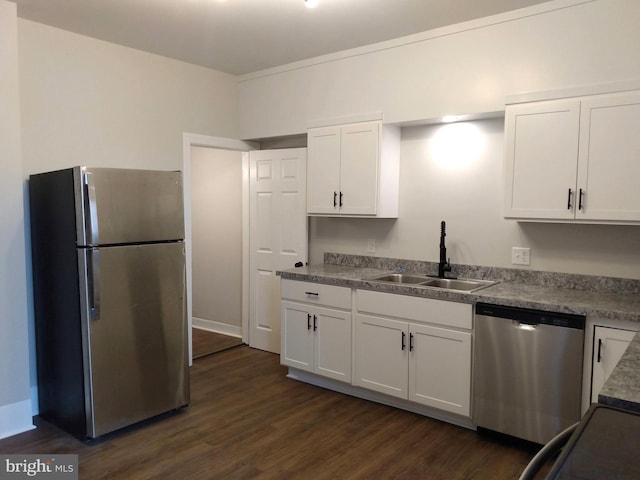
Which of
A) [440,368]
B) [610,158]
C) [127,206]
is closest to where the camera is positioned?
[610,158]

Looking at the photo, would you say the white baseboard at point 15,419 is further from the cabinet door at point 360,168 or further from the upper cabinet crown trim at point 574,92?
the upper cabinet crown trim at point 574,92

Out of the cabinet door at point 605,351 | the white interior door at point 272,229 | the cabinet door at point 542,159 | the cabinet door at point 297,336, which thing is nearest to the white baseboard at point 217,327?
the white interior door at point 272,229

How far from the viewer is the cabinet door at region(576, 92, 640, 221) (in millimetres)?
2506

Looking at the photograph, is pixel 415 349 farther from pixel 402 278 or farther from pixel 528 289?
pixel 528 289

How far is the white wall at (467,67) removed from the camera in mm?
2670

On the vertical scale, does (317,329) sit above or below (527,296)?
below

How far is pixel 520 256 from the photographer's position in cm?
316

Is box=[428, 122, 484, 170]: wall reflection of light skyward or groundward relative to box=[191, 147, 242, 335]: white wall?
skyward

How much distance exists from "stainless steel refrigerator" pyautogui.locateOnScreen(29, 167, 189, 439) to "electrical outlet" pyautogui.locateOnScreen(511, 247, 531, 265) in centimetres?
Answer: 228

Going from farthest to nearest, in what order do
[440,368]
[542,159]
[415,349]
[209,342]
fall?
1. [209,342]
2. [415,349]
3. [440,368]
4. [542,159]

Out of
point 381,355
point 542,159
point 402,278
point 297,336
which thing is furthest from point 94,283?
point 542,159

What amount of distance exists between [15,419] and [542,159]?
3.65 meters

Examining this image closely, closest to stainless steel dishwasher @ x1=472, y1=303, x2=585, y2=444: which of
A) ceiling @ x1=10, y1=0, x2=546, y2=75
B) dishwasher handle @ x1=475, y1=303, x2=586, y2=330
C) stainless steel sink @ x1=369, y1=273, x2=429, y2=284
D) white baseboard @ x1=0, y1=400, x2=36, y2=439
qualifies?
dishwasher handle @ x1=475, y1=303, x2=586, y2=330

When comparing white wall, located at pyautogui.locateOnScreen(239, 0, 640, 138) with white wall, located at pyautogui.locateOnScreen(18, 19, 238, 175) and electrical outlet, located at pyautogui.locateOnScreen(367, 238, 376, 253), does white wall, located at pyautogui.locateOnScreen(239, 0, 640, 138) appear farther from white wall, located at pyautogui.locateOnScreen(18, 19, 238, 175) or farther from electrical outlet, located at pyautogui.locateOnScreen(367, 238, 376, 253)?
electrical outlet, located at pyautogui.locateOnScreen(367, 238, 376, 253)
